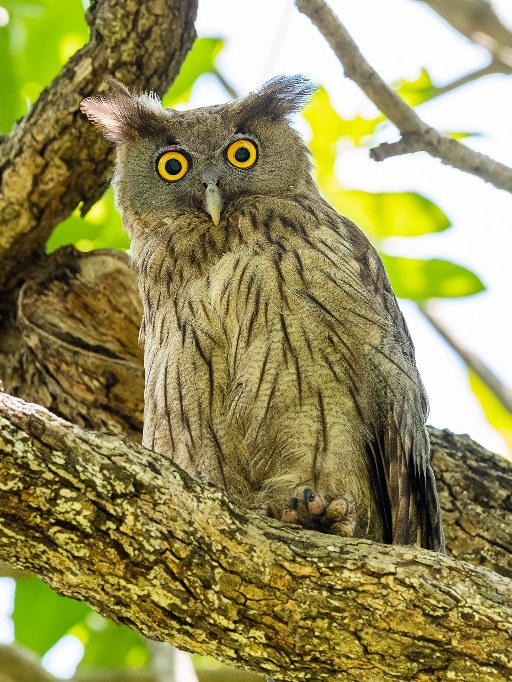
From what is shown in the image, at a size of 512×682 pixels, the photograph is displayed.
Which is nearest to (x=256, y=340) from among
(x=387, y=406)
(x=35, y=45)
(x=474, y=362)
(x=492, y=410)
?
(x=387, y=406)

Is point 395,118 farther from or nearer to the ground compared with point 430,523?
farther from the ground

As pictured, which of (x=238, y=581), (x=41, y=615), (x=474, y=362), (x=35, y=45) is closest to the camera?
(x=238, y=581)

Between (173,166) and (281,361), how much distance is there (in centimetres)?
100

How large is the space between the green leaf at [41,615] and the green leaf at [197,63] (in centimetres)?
233

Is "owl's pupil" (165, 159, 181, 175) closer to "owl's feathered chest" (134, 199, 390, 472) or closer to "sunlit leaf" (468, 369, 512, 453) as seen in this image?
"owl's feathered chest" (134, 199, 390, 472)

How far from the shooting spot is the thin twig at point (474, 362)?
166 inches

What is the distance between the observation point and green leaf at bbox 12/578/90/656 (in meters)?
3.89

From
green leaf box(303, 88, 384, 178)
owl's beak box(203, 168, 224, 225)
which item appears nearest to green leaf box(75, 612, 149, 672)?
owl's beak box(203, 168, 224, 225)

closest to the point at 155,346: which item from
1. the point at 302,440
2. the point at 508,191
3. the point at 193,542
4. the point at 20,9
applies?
the point at 302,440

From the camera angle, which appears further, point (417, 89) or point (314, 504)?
point (417, 89)

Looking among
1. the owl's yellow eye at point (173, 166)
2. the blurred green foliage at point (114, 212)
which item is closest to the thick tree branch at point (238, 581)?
the owl's yellow eye at point (173, 166)

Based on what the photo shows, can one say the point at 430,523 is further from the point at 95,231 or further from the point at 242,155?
the point at 95,231

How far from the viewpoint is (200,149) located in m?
3.43

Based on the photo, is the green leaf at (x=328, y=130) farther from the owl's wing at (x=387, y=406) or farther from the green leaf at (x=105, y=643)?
the green leaf at (x=105, y=643)
